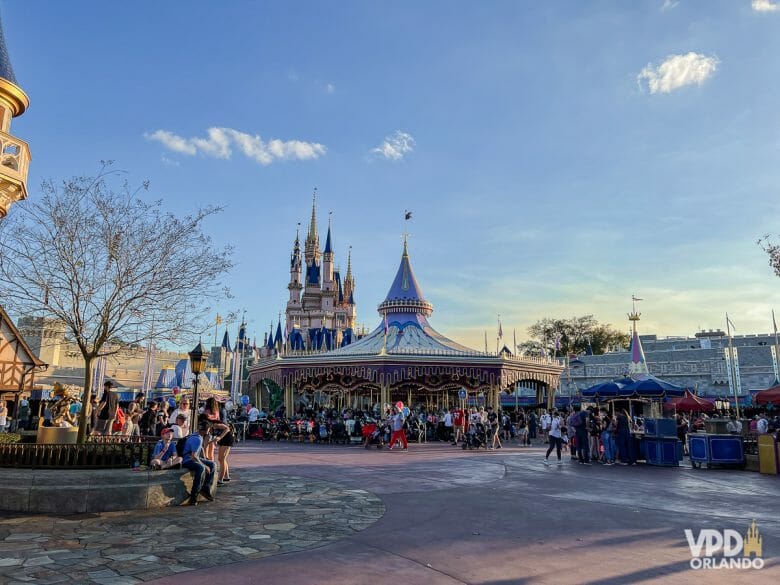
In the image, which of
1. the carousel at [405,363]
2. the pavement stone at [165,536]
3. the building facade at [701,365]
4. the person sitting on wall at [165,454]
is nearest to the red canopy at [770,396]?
Result: the carousel at [405,363]

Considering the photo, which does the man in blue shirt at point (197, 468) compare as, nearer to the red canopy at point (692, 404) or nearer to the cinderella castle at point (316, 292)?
the red canopy at point (692, 404)

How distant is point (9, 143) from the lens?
1202 centimetres

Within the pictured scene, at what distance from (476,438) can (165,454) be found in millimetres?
12357

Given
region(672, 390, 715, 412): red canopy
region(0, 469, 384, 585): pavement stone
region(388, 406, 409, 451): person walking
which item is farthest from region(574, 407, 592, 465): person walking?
region(672, 390, 715, 412): red canopy

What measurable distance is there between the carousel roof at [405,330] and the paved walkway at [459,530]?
1229cm

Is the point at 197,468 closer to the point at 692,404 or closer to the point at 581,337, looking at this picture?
the point at 692,404

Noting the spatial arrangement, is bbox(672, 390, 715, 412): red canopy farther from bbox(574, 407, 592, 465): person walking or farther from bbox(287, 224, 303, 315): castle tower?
bbox(287, 224, 303, 315): castle tower

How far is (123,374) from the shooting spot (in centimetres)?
5531

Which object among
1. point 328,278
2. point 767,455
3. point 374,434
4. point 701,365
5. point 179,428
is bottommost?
point 767,455

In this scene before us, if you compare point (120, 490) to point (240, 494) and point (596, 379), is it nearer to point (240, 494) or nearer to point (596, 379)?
point (240, 494)

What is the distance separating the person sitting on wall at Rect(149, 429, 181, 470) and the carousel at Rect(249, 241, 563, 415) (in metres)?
14.9

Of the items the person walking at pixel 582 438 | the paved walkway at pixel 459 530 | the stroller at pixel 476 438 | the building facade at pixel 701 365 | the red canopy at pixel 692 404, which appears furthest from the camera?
the building facade at pixel 701 365

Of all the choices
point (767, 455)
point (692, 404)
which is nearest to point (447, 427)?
point (767, 455)

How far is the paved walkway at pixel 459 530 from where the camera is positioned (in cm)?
489
